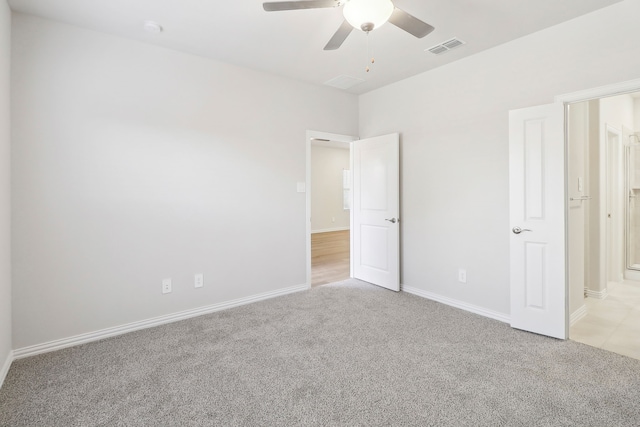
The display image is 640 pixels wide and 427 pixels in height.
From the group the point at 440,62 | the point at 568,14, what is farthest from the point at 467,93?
the point at 568,14

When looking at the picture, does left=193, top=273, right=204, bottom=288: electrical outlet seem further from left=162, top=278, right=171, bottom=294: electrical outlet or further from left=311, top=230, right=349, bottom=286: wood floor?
left=311, top=230, right=349, bottom=286: wood floor

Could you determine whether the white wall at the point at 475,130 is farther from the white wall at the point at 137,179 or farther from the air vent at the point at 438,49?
the white wall at the point at 137,179

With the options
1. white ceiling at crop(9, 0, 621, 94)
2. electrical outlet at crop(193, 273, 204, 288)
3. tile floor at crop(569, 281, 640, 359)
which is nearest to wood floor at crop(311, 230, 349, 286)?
electrical outlet at crop(193, 273, 204, 288)

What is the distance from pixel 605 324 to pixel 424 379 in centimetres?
220

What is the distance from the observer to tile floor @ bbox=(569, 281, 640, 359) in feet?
8.70

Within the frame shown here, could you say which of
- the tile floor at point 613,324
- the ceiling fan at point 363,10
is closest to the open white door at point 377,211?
the tile floor at point 613,324

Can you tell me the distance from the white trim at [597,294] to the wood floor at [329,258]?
2.94 metres

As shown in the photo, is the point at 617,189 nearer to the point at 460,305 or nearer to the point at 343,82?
the point at 460,305

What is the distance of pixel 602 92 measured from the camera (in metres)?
2.50

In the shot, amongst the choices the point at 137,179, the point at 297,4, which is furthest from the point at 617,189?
the point at 137,179

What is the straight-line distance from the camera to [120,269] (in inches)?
114

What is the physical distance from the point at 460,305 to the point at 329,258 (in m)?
2.95

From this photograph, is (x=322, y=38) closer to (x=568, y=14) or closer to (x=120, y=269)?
(x=568, y=14)

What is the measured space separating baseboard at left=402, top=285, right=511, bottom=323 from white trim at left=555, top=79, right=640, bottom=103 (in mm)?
2003
